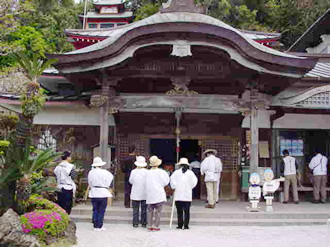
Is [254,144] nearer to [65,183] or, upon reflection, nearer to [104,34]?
[65,183]

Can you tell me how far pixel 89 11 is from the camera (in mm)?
45375

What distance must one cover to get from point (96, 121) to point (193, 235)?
6.19m

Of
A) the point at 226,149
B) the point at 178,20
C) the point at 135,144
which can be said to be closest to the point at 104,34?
the point at 135,144

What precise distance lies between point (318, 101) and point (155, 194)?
19.4 ft

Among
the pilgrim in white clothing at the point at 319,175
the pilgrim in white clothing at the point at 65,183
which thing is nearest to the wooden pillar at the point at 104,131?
the pilgrim in white clothing at the point at 65,183

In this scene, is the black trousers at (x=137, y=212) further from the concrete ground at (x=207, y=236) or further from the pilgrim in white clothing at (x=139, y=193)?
the concrete ground at (x=207, y=236)

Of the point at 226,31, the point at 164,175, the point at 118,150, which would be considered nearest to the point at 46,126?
the point at 118,150

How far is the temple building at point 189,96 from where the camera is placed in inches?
412

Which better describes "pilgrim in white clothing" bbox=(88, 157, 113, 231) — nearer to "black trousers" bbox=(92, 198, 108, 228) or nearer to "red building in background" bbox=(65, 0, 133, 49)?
"black trousers" bbox=(92, 198, 108, 228)

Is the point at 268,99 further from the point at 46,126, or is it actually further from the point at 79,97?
the point at 46,126

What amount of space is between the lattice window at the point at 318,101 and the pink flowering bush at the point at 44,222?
766cm

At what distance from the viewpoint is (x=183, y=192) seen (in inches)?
361

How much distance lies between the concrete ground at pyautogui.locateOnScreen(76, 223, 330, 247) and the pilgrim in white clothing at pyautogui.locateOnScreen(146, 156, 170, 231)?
0.87 feet

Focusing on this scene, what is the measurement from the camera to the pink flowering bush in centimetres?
703
